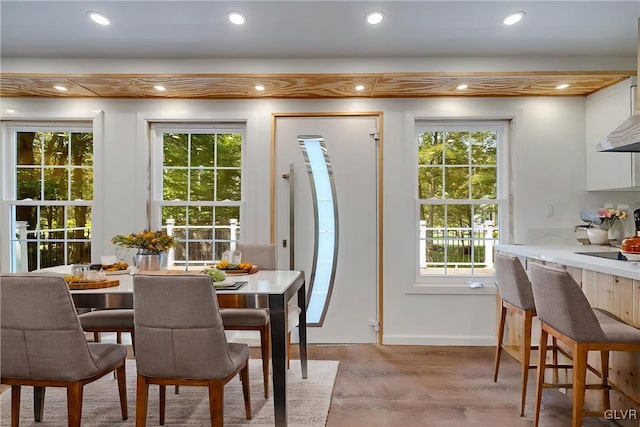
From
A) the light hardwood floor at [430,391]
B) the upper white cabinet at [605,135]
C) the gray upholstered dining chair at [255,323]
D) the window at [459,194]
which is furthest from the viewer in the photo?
the window at [459,194]

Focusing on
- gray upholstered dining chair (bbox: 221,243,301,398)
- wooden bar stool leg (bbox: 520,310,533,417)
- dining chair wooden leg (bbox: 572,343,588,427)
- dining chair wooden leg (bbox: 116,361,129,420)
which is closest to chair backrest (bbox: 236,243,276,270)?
gray upholstered dining chair (bbox: 221,243,301,398)

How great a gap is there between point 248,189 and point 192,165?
61cm

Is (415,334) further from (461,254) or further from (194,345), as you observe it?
(194,345)

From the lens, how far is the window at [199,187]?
378 cm

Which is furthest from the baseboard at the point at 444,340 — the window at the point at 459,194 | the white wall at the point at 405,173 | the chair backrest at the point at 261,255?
the chair backrest at the point at 261,255

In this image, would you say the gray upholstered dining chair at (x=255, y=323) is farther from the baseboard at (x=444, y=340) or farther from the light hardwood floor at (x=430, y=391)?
the baseboard at (x=444, y=340)

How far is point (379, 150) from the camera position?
3.62m

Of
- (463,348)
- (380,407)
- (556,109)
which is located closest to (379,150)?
(556,109)

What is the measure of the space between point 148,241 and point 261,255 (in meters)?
0.88

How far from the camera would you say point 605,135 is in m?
3.30

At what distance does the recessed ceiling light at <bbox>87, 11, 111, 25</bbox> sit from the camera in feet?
8.63

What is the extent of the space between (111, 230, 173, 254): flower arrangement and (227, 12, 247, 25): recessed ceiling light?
151cm

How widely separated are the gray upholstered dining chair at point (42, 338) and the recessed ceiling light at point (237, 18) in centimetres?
192

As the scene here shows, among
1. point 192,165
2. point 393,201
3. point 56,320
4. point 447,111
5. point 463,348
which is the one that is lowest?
point 463,348
